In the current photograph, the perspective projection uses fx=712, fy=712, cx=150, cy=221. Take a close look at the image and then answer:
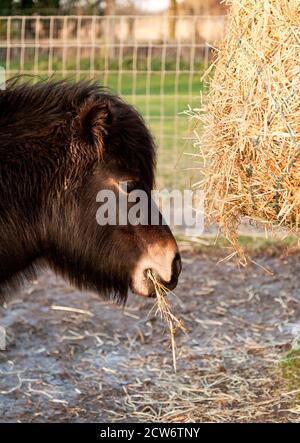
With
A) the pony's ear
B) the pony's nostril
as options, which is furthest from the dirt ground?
the pony's ear

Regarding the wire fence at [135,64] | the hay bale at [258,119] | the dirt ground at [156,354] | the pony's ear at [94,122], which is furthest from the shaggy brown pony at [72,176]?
the wire fence at [135,64]

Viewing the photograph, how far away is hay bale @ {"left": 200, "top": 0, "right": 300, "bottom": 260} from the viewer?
2.99 metres

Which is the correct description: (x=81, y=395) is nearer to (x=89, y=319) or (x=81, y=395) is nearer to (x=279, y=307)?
(x=89, y=319)

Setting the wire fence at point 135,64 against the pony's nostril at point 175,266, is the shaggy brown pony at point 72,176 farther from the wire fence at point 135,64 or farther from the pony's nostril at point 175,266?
the wire fence at point 135,64

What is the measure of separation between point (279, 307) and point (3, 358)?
7.37 ft

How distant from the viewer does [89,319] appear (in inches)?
219

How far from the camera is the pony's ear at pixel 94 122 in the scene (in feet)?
9.83

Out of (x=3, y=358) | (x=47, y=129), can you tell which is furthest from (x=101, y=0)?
(x=47, y=129)

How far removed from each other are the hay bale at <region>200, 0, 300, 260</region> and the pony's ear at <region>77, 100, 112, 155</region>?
575mm

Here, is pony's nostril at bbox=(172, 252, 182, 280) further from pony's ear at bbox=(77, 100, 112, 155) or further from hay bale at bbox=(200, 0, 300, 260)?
pony's ear at bbox=(77, 100, 112, 155)

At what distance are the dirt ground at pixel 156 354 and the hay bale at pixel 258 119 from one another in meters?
1.26

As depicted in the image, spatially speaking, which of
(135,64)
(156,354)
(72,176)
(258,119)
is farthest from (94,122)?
(135,64)

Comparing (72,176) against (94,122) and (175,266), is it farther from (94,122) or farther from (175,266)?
(175,266)
